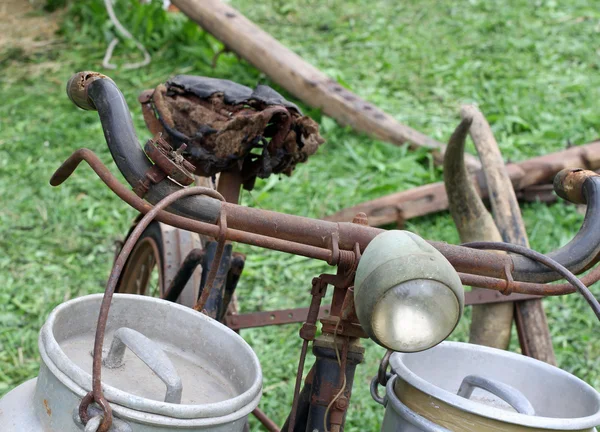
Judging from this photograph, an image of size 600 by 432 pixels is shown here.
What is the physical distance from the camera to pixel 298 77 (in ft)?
18.7

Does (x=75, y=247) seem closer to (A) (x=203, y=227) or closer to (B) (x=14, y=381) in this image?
(B) (x=14, y=381)

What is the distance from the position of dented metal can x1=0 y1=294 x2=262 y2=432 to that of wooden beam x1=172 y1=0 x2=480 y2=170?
12.6ft

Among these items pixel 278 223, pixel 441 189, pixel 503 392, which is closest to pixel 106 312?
pixel 278 223

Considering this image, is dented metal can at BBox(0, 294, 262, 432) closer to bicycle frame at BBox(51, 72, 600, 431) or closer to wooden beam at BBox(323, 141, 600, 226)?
bicycle frame at BBox(51, 72, 600, 431)

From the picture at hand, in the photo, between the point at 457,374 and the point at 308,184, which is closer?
the point at 457,374

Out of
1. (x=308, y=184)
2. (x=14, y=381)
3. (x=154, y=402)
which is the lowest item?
(x=14, y=381)

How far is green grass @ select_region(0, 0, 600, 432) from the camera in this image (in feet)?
13.1

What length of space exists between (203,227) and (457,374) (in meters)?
0.67

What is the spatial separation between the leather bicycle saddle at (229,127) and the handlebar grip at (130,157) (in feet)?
2.34

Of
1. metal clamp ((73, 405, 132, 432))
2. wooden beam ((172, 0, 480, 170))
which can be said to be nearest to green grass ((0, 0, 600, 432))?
wooden beam ((172, 0, 480, 170))

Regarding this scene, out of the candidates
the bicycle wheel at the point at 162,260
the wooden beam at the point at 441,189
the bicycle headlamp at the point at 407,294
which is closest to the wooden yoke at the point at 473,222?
the bicycle wheel at the point at 162,260

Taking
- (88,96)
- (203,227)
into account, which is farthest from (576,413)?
(88,96)

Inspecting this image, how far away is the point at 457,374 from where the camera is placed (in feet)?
5.41

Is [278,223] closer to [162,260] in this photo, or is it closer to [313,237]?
[313,237]
